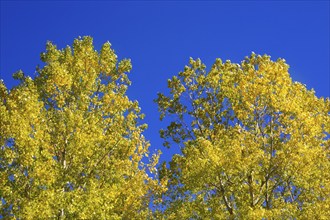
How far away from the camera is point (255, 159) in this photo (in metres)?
23.7

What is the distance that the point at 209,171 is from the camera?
23.5 meters

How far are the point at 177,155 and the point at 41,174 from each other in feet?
28.1

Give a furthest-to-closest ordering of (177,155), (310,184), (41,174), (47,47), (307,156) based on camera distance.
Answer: (47,47) → (177,155) → (310,184) → (307,156) → (41,174)

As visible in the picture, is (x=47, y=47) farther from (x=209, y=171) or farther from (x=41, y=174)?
(x=209, y=171)

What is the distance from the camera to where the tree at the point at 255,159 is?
23.4 m

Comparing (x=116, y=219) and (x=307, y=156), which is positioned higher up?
(x=307, y=156)

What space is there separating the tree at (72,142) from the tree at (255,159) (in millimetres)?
3472

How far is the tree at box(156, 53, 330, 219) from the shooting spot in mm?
23422

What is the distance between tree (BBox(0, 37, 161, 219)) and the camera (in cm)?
2172

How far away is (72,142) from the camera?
950 inches

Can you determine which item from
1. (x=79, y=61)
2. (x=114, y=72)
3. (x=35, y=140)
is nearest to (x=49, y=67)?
(x=79, y=61)

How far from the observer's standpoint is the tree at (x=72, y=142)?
21.7 m

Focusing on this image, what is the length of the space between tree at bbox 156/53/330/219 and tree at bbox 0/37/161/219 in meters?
3.47

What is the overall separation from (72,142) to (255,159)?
9746 mm
